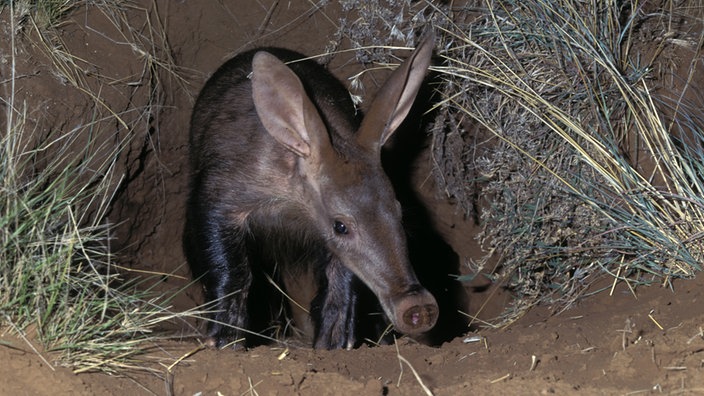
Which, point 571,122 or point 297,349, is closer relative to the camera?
point 297,349

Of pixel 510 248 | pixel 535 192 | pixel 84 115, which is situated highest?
pixel 84 115

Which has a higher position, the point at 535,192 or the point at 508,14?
the point at 508,14

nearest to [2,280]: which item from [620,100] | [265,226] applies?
[265,226]

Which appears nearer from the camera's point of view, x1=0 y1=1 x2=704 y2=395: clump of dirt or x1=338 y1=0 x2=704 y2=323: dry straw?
x1=0 y1=1 x2=704 y2=395: clump of dirt

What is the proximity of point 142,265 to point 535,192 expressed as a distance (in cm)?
310

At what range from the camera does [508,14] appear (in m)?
5.48

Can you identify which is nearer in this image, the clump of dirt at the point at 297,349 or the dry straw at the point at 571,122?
the clump of dirt at the point at 297,349

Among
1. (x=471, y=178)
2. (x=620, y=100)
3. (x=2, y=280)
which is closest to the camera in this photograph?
(x=2, y=280)

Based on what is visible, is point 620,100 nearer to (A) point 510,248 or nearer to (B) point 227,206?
(A) point 510,248

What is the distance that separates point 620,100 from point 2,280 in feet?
11.8

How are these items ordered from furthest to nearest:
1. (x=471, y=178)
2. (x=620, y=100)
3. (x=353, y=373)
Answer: (x=471, y=178) < (x=620, y=100) < (x=353, y=373)

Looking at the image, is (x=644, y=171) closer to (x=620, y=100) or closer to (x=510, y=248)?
(x=620, y=100)

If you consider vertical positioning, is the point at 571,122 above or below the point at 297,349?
above

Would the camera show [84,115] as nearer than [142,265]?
Yes
